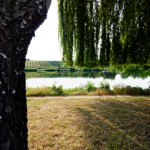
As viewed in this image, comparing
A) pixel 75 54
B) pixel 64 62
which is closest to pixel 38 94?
pixel 64 62

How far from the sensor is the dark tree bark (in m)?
1.16

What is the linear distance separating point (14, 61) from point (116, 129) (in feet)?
10.7

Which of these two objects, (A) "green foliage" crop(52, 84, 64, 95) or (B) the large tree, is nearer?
(B) the large tree

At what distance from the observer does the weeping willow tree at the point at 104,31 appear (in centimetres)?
484

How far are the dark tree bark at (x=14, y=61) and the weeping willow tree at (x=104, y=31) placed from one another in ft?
14.4

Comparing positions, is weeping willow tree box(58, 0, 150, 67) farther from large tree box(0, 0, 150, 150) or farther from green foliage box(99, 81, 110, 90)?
green foliage box(99, 81, 110, 90)

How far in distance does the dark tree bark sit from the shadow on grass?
6.39ft

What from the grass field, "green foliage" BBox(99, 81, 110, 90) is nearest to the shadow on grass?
the grass field

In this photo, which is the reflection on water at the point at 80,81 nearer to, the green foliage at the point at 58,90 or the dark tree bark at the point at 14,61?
the green foliage at the point at 58,90

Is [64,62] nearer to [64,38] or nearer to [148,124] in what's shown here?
[64,38]

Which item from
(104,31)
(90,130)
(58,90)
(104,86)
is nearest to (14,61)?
(90,130)

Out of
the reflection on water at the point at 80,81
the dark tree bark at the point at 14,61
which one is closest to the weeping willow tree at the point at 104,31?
the reflection on water at the point at 80,81

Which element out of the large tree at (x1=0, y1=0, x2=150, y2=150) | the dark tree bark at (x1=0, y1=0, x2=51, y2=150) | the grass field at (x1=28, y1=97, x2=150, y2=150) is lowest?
the grass field at (x1=28, y1=97, x2=150, y2=150)

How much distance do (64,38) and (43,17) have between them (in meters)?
4.63
